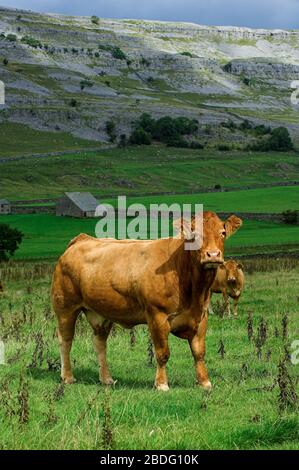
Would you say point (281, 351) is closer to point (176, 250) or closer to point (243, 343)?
point (243, 343)

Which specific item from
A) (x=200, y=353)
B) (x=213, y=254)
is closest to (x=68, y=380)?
(x=200, y=353)

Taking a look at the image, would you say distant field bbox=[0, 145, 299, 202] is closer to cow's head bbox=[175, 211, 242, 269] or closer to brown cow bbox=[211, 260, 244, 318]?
brown cow bbox=[211, 260, 244, 318]

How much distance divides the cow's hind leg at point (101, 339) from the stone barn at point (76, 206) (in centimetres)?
8950

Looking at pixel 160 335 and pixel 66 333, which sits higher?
pixel 160 335

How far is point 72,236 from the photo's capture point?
83500mm

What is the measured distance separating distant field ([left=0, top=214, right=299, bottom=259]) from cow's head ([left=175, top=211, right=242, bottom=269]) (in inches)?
1918

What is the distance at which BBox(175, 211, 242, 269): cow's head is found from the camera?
1228 cm

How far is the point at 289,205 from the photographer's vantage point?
112438mm

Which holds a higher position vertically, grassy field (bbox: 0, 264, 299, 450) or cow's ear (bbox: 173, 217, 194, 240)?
cow's ear (bbox: 173, 217, 194, 240)

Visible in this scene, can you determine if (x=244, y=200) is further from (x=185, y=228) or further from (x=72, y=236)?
(x=185, y=228)

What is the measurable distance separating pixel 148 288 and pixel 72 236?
71036 millimetres

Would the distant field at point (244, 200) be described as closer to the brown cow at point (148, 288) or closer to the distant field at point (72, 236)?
the distant field at point (72, 236)

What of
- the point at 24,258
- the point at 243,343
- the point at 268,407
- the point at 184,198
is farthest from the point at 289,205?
the point at 268,407

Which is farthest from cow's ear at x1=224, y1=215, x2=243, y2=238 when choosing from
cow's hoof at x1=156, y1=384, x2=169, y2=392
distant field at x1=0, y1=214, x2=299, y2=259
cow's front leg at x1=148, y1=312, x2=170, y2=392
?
distant field at x1=0, y1=214, x2=299, y2=259
